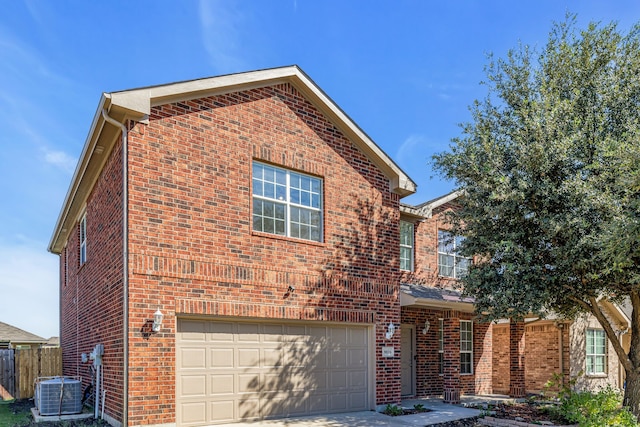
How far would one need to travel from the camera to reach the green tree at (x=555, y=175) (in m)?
10.8

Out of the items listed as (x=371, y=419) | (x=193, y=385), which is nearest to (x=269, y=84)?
(x=193, y=385)

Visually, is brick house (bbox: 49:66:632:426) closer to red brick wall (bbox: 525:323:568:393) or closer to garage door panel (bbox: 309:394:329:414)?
garage door panel (bbox: 309:394:329:414)

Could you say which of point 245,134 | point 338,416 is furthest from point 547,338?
point 245,134

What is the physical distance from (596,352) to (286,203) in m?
16.0

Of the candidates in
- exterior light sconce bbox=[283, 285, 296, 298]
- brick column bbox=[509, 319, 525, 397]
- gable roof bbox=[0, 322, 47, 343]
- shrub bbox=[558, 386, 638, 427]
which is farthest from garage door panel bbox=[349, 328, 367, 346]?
gable roof bbox=[0, 322, 47, 343]

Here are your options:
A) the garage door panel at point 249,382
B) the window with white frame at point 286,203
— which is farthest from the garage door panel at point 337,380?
the window with white frame at point 286,203

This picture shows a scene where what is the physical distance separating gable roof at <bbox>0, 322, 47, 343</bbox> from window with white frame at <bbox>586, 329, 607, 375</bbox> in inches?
1104

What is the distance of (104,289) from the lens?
11.1 metres

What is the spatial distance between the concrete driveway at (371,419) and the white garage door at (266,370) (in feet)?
0.89

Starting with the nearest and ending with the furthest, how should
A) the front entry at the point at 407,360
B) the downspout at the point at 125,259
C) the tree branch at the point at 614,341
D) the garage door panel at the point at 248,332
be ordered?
the downspout at the point at 125,259
the garage door panel at the point at 248,332
the tree branch at the point at 614,341
the front entry at the point at 407,360

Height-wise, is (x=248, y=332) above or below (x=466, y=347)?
above

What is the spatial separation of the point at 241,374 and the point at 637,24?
1172 cm

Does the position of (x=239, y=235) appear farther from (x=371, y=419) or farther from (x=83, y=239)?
(x=83, y=239)

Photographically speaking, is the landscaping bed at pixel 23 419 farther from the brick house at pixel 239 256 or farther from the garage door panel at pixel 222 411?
the garage door panel at pixel 222 411
